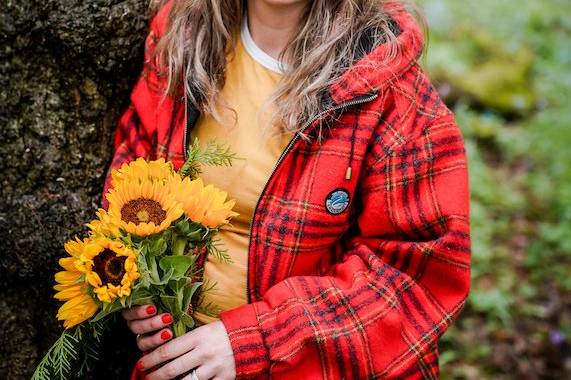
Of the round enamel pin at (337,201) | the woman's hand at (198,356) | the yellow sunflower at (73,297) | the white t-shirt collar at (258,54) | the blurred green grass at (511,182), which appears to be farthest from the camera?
the blurred green grass at (511,182)

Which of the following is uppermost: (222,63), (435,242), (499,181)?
(222,63)

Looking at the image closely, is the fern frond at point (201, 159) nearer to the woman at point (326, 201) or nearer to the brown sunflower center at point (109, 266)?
the woman at point (326, 201)

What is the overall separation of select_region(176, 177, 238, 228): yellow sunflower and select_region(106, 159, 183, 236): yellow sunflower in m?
0.03

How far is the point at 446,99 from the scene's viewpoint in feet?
21.9

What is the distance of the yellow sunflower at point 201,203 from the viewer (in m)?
1.62

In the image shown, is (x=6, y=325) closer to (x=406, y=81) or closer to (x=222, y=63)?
(x=222, y=63)

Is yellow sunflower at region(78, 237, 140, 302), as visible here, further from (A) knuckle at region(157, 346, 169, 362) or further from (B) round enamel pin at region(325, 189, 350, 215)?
(B) round enamel pin at region(325, 189, 350, 215)

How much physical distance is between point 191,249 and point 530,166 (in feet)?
15.9

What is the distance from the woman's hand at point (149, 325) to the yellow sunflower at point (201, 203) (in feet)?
1.03

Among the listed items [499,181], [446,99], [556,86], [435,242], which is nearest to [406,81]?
[435,242]

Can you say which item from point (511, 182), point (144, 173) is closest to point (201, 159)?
point (144, 173)

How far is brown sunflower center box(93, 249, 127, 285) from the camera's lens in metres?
1.53

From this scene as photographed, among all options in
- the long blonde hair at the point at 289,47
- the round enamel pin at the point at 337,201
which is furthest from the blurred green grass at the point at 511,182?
the round enamel pin at the point at 337,201

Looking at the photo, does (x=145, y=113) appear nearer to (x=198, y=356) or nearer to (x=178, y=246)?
(x=178, y=246)
